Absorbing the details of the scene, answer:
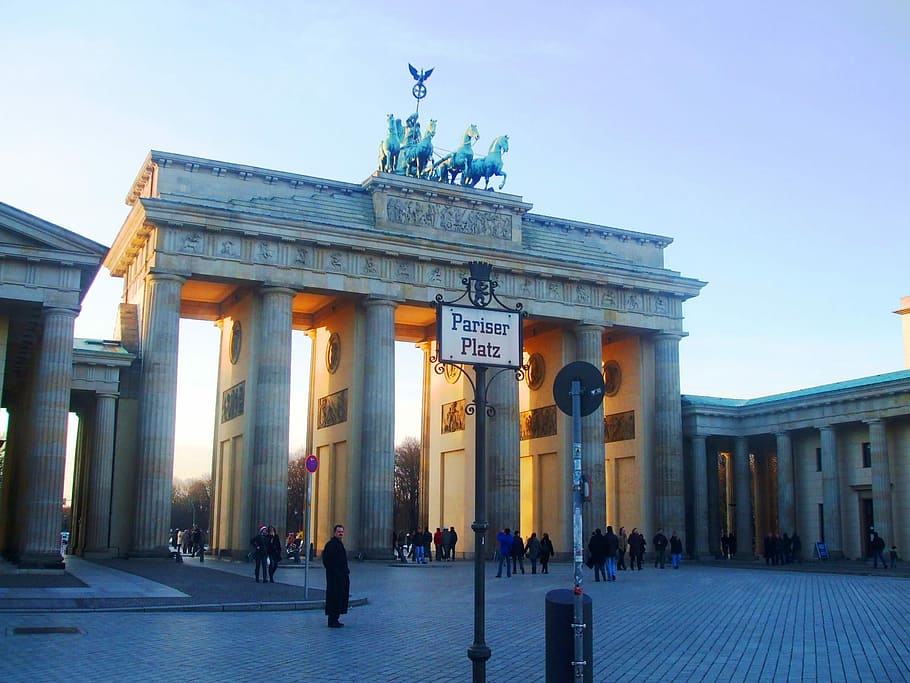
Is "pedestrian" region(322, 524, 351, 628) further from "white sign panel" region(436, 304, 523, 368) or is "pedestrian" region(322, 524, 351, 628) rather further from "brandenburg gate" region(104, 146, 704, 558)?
"brandenburg gate" region(104, 146, 704, 558)

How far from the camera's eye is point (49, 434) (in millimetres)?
29594

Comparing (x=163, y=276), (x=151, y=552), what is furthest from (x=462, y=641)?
(x=163, y=276)

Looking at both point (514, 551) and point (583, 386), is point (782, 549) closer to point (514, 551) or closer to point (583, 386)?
point (514, 551)

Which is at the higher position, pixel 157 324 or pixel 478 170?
pixel 478 170

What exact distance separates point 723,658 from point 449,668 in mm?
3797

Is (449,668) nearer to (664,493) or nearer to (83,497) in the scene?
(83,497)

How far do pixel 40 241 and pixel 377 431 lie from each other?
19721 millimetres

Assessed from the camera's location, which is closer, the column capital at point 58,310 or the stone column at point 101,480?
the column capital at point 58,310

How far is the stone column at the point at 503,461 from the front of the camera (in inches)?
1898

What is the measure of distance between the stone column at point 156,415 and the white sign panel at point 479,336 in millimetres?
32160

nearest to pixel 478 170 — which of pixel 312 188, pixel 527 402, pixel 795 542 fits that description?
pixel 312 188

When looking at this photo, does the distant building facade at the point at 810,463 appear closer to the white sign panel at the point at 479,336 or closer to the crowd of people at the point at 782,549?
the crowd of people at the point at 782,549

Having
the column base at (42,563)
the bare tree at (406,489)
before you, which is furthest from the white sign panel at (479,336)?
the bare tree at (406,489)

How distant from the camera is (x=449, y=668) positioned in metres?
12.7
